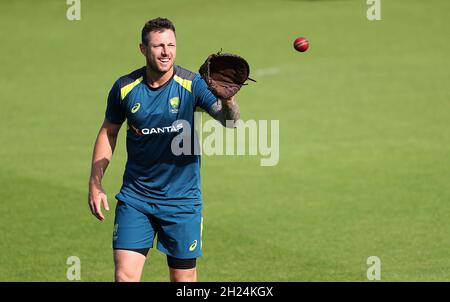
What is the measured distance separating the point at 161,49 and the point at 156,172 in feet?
3.32

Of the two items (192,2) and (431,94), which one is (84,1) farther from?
(431,94)

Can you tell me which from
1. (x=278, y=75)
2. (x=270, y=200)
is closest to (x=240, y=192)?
(x=270, y=200)

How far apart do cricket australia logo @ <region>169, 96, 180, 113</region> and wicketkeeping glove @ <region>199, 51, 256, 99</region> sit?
0.36 meters

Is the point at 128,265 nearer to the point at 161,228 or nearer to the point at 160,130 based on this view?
the point at 161,228

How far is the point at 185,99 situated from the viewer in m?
8.81

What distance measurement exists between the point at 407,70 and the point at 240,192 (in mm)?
8542

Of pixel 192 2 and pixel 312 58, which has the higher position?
pixel 192 2

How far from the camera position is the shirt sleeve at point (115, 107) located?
29.1ft

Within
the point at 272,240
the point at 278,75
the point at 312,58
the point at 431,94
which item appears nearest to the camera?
the point at 272,240
